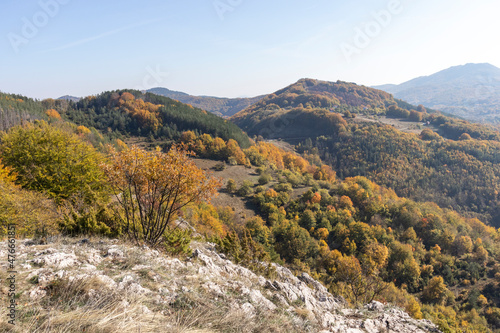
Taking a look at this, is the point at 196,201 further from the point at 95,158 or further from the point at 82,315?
the point at 95,158

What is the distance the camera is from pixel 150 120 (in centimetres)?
10444

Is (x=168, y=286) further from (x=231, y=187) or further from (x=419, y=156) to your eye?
(x=419, y=156)

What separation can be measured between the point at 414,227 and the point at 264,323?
70.4 m

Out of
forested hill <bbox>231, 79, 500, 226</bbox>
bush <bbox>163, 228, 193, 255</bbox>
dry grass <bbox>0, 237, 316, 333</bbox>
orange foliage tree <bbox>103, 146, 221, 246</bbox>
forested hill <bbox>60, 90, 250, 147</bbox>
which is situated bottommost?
forested hill <bbox>231, 79, 500, 226</bbox>

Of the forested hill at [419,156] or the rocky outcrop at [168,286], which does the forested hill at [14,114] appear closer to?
the rocky outcrop at [168,286]

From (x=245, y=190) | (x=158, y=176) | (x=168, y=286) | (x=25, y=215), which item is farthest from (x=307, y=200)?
(x=168, y=286)

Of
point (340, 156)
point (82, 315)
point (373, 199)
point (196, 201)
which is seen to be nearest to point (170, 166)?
point (196, 201)

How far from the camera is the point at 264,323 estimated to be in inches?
199

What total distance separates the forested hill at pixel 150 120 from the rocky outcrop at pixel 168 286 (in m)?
87.9

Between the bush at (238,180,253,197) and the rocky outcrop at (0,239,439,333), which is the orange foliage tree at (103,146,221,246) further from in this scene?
the bush at (238,180,253,197)

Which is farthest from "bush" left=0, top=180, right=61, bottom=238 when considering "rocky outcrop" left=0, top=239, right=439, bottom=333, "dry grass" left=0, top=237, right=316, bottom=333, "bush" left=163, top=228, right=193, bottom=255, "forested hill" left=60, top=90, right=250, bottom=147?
"forested hill" left=60, top=90, right=250, bottom=147

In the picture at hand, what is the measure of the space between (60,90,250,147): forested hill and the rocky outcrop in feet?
288

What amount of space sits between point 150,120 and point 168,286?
110m

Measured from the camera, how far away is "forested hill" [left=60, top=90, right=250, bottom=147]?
326ft
